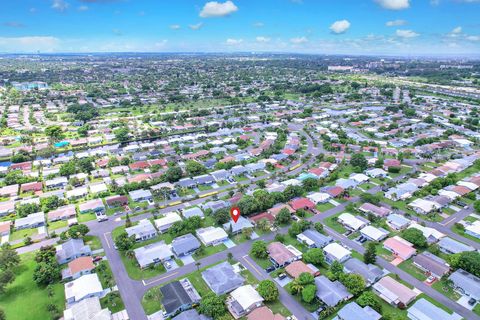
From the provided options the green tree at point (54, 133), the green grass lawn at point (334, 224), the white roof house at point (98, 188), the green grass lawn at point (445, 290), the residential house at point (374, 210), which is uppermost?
the green tree at point (54, 133)

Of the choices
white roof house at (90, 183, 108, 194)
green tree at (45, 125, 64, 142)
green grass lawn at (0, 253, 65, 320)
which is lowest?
green grass lawn at (0, 253, 65, 320)

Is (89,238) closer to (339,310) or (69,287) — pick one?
(69,287)

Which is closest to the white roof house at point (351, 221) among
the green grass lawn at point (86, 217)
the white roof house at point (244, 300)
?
the white roof house at point (244, 300)

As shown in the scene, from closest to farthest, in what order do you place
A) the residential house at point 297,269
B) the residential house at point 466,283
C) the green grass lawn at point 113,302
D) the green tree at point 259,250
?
the green grass lawn at point 113,302
the residential house at point 466,283
the residential house at point 297,269
the green tree at point 259,250

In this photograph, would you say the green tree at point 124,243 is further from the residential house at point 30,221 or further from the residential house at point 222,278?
the residential house at point 30,221

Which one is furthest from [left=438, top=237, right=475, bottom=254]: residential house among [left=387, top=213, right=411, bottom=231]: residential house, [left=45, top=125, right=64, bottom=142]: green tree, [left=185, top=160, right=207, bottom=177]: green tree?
[left=45, top=125, right=64, bottom=142]: green tree

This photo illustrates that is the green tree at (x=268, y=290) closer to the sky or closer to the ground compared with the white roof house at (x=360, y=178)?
closer to the ground

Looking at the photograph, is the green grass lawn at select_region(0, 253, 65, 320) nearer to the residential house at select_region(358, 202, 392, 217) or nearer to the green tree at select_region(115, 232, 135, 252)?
the green tree at select_region(115, 232, 135, 252)

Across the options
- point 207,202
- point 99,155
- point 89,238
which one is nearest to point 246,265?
point 207,202
